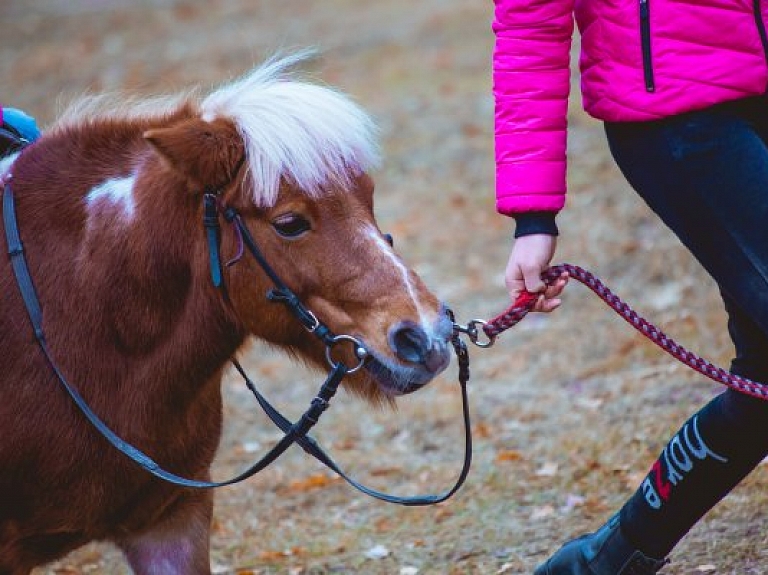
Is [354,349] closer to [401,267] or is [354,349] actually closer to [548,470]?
[401,267]

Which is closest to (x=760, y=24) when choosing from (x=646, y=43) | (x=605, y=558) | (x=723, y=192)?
(x=646, y=43)

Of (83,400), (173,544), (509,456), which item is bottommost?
(509,456)

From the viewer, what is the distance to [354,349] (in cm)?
285

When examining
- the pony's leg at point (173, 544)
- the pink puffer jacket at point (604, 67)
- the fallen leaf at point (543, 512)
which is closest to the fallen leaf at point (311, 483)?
the fallen leaf at point (543, 512)

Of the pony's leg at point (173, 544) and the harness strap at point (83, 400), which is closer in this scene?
the harness strap at point (83, 400)

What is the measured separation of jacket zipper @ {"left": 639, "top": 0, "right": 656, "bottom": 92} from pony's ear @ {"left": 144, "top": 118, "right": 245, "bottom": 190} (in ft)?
3.43

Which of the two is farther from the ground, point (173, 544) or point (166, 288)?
point (166, 288)

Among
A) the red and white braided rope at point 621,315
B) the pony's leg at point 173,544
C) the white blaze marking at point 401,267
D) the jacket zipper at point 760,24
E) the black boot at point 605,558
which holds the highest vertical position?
the jacket zipper at point 760,24

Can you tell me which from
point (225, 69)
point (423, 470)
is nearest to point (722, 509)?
point (423, 470)

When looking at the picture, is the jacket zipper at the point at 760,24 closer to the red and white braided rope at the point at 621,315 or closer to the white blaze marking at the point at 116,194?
the red and white braided rope at the point at 621,315

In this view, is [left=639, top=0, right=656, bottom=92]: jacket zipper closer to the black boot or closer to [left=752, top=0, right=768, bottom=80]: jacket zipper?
[left=752, top=0, right=768, bottom=80]: jacket zipper

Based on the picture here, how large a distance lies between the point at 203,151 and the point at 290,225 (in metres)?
0.30

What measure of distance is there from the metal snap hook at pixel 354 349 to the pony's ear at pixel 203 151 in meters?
0.51

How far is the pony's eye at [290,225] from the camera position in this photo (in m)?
2.88
